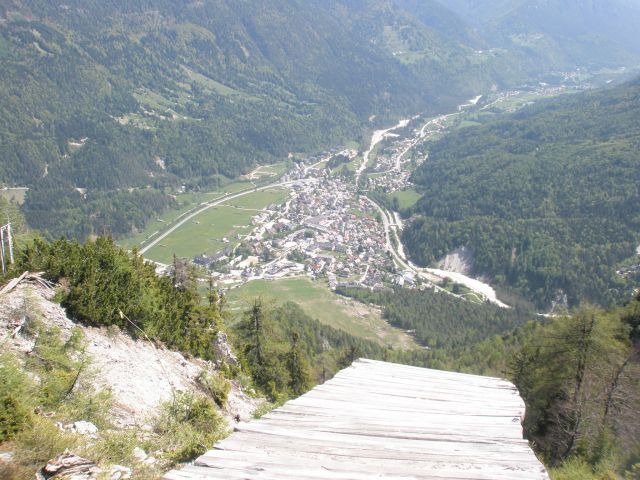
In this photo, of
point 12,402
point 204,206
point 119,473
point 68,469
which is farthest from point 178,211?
point 68,469

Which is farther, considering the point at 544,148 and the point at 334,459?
the point at 544,148

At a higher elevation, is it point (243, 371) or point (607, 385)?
point (607, 385)

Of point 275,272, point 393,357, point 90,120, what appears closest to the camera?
point 393,357

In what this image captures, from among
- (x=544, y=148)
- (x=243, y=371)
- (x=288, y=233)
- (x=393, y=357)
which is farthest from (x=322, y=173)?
(x=243, y=371)

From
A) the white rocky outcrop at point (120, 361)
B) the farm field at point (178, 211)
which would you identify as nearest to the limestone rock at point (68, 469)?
the white rocky outcrop at point (120, 361)

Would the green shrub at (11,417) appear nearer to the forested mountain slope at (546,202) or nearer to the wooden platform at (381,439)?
the wooden platform at (381,439)

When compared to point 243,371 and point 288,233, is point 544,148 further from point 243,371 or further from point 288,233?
point 243,371

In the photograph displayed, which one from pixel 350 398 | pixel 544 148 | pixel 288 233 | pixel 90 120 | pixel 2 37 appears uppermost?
pixel 2 37

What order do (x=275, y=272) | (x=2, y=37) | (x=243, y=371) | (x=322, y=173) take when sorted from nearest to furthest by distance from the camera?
1. (x=243, y=371)
2. (x=275, y=272)
3. (x=322, y=173)
4. (x=2, y=37)
